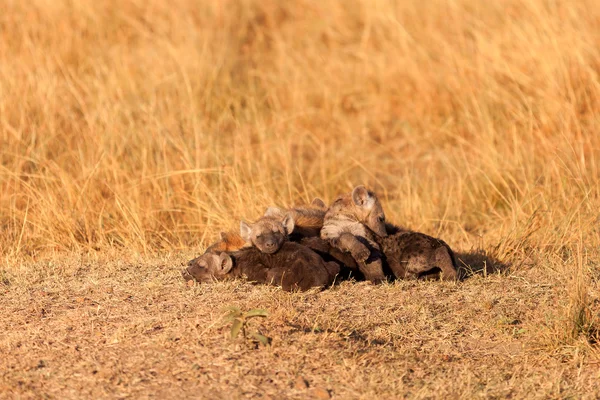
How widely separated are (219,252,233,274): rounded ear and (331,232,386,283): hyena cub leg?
0.66 metres

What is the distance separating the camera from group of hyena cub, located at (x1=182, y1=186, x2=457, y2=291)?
5.66 metres

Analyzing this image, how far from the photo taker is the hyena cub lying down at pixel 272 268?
220 inches

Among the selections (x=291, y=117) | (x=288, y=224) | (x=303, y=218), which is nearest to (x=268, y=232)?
(x=288, y=224)

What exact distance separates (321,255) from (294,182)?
9.62 feet

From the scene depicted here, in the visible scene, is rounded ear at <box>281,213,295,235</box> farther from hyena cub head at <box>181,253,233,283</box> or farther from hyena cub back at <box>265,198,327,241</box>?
hyena cub head at <box>181,253,233,283</box>

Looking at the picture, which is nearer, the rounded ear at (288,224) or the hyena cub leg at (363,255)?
the hyena cub leg at (363,255)

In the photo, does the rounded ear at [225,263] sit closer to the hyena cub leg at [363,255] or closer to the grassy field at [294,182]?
the grassy field at [294,182]

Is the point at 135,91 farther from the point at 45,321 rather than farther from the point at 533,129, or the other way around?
the point at 45,321

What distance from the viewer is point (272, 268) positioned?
225 inches

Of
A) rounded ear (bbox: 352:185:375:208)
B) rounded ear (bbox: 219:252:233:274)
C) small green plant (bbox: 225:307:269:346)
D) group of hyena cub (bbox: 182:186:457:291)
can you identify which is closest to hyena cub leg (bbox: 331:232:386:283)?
group of hyena cub (bbox: 182:186:457:291)

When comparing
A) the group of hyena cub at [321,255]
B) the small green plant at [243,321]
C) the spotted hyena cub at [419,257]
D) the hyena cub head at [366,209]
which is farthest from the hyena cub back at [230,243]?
the small green plant at [243,321]

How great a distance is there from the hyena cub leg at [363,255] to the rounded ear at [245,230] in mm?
540

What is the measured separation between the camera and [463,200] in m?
8.48

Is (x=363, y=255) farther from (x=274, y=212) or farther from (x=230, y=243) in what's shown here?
(x=230, y=243)
